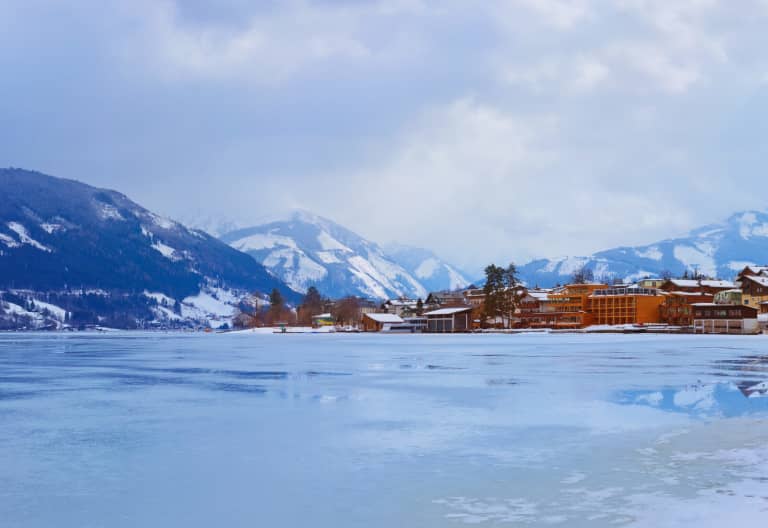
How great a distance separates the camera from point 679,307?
149 metres

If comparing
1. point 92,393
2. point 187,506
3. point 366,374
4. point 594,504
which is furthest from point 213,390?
point 594,504

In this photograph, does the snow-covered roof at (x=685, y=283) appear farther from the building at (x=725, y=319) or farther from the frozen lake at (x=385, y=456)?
the frozen lake at (x=385, y=456)

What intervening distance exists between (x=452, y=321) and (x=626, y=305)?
38.8m

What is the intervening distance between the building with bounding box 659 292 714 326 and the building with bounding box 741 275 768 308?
303 inches

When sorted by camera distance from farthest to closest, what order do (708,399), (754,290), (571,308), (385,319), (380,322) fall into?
(385,319) < (380,322) < (571,308) < (754,290) < (708,399)

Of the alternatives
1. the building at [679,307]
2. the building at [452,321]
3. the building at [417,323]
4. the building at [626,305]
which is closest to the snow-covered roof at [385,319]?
the building at [417,323]

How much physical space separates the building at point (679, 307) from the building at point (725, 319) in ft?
58.2

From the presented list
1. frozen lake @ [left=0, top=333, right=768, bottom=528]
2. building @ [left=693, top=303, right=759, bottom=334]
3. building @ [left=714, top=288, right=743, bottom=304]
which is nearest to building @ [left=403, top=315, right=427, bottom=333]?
building @ [left=714, top=288, right=743, bottom=304]

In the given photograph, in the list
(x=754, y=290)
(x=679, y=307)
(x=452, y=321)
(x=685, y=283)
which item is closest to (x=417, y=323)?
(x=452, y=321)

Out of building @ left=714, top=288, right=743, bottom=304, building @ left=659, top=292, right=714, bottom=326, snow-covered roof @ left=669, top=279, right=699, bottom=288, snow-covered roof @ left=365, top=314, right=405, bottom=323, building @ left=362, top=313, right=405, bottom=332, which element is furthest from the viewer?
snow-covered roof @ left=365, top=314, right=405, bottom=323

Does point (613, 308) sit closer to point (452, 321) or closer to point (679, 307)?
point (679, 307)

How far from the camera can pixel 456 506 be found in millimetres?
11664

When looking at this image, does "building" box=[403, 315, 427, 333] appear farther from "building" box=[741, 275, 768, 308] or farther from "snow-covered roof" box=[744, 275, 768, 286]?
"snow-covered roof" box=[744, 275, 768, 286]

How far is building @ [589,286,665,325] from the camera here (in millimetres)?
149125
